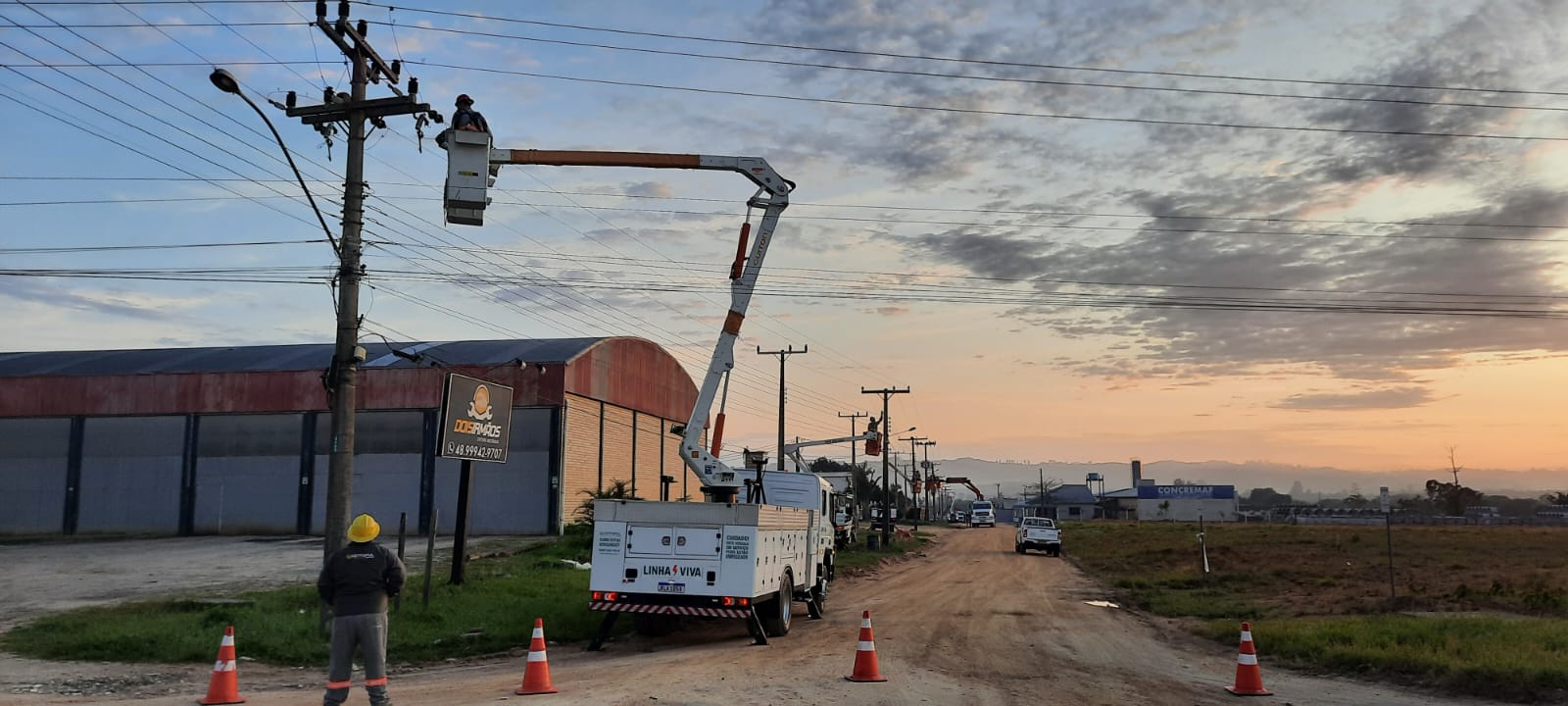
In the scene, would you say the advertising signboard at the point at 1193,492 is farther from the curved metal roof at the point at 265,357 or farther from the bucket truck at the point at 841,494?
the curved metal roof at the point at 265,357

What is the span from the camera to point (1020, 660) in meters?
14.7

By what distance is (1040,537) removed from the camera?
4975cm

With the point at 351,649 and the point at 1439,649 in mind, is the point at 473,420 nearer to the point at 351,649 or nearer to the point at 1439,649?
the point at 351,649

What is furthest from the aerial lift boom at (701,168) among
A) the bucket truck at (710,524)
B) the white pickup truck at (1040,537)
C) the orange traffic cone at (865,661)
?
the white pickup truck at (1040,537)

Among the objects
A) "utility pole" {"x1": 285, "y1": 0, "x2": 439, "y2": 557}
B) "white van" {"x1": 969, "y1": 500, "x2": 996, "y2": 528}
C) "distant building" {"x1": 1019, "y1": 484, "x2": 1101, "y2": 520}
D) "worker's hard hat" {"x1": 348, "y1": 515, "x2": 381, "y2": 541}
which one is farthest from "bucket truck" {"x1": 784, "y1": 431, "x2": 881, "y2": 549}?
"distant building" {"x1": 1019, "y1": 484, "x2": 1101, "y2": 520}

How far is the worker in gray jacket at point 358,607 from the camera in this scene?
9055 mm

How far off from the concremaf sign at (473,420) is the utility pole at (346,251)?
9.26ft

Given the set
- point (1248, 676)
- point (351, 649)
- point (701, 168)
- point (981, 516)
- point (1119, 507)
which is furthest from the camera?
point (1119, 507)

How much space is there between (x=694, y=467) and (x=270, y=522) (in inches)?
1251

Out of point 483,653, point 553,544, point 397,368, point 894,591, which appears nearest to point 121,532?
point 397,368

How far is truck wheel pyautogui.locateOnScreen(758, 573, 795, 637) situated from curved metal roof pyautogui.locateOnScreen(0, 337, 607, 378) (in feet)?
88.6

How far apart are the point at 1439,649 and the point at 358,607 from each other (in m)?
13.6

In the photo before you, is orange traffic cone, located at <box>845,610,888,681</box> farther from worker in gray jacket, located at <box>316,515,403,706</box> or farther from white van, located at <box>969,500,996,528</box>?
white van, located at <box>969,500,996,528</box>

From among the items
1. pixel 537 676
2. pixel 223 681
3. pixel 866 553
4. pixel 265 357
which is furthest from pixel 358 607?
pixel 265 357
